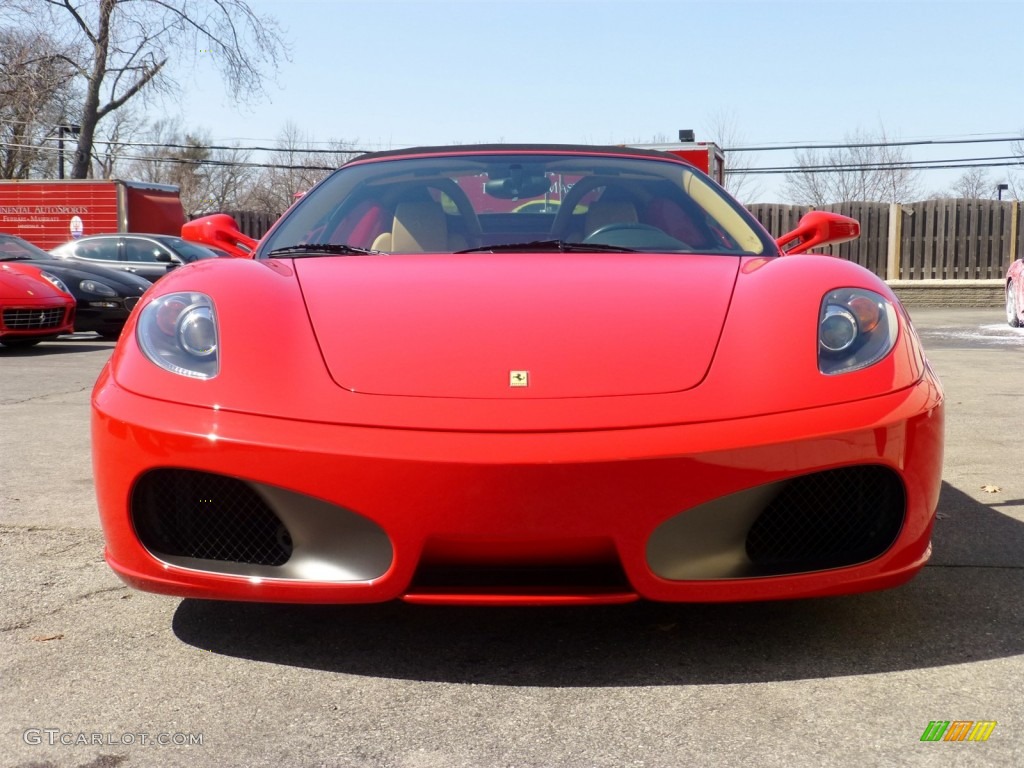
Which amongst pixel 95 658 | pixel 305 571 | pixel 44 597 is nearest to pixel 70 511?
pixel 44 597

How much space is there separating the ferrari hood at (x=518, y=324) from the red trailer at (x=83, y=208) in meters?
21.2

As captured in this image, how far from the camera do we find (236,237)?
368 centimetres

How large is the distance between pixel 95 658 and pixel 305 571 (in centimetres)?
56

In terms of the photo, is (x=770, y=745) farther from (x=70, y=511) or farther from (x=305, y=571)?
(x=70, y=511)

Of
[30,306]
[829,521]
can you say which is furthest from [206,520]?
[30,306]

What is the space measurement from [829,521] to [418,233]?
1.69m

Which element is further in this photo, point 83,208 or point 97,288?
point 83,208

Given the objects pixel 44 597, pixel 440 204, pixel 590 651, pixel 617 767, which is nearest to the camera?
pixel 617 767

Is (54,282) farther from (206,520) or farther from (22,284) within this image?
(206,520)

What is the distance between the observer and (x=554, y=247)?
3170 millimetres

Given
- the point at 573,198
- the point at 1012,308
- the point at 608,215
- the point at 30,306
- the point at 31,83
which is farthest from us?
the point at 31,83

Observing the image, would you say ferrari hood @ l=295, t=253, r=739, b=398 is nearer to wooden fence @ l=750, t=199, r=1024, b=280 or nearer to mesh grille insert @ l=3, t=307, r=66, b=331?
mesh grille insert @ l=3, t=307, r=66, b=331

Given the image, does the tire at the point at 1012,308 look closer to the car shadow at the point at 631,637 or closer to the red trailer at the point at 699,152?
the red trailer at the point at 699,152

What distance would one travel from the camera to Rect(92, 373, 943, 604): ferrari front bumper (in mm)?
2109
